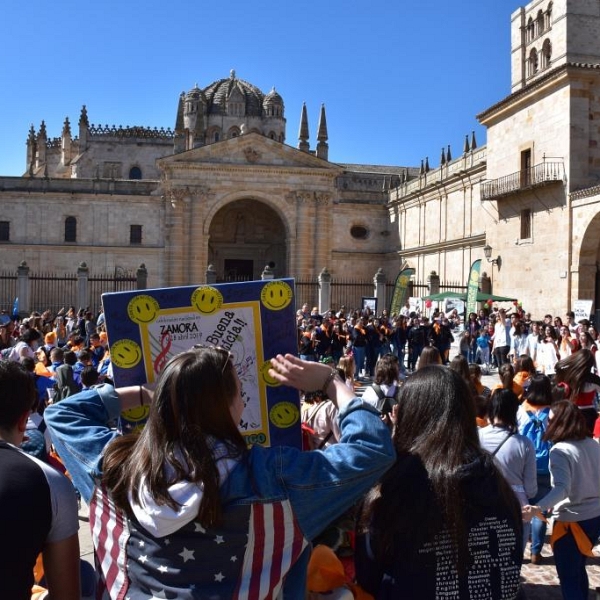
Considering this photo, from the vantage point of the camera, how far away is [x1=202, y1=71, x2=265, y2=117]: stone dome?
53125mm

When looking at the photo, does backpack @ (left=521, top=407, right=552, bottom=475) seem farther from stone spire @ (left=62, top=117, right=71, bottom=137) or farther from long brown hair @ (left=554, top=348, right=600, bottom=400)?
stone spire @ (left=62, top=117, right=71, bottom=137)

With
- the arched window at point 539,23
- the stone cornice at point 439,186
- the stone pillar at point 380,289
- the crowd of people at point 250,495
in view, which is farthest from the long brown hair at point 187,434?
the stone cornice at point 439,186

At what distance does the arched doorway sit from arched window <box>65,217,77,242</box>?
8.30m

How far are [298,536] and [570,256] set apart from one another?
77.3 feet

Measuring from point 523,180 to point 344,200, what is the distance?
17.4 m

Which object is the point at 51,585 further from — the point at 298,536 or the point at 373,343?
the point at 373,343

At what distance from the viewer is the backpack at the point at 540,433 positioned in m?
5.92

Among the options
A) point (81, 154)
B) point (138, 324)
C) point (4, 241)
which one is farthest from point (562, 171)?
point (81, 154)

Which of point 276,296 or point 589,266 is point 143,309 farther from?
point 589,266

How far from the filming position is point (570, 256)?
77.4ft

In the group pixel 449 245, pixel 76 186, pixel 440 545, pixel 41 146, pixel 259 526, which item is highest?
pixel 41 146

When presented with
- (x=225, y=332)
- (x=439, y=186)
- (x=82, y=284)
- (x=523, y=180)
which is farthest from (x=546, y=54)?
(x=225, y=332)

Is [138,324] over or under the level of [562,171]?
under

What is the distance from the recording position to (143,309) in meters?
3.03
